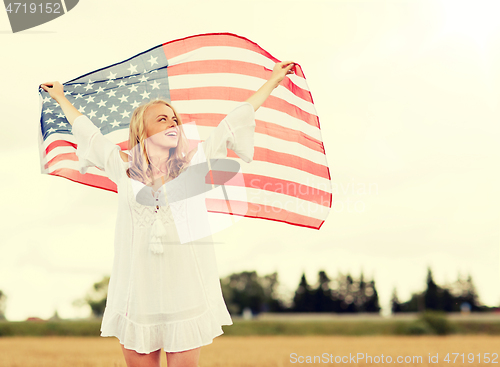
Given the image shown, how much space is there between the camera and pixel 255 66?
467 centimetres

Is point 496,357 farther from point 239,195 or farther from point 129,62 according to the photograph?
point 129,62

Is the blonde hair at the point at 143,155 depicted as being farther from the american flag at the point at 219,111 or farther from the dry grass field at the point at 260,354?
the dry grass field at the point at 260,354

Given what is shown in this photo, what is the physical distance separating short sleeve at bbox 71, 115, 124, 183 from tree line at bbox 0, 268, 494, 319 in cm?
6559

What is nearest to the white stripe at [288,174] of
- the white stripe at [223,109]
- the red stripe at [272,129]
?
the red stripe at [272,129]

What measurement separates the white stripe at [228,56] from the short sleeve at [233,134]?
1.77 metres

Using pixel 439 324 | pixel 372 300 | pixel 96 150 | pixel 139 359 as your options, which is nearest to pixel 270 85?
pixel 96 150

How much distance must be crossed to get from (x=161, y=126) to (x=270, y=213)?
1.77 meters

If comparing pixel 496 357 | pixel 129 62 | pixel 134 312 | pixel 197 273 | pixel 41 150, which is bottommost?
pixel 496 357

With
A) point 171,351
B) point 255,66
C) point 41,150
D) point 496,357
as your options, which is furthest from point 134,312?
point 496,357

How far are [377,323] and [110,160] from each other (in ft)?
115

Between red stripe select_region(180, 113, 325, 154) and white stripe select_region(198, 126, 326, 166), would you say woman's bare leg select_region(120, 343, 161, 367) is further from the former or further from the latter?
red stripe select_region(180, 113, 325, 154)

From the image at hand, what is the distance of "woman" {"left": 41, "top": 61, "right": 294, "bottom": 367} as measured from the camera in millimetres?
2684

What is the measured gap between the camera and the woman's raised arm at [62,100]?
3.30 m

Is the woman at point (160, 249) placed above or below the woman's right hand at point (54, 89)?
below
